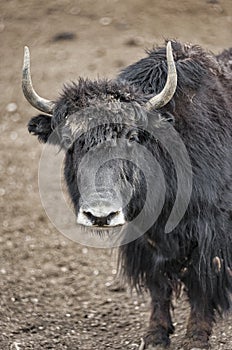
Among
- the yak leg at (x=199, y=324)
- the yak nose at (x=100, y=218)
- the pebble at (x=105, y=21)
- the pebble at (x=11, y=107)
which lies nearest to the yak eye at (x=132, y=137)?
the yak nose at (x=100, y=218)

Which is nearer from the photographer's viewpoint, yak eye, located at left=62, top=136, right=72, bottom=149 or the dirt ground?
yak eye, located at left=62, top=136, right=72, bottom=149

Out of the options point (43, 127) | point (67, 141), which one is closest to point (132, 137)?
point (67, 141)

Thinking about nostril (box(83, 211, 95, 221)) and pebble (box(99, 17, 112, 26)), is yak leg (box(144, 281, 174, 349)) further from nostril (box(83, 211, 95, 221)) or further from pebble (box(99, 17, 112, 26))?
pebble (box(99, 17, 112, 26))

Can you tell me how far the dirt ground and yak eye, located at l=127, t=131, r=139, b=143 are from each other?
1655 millimetres

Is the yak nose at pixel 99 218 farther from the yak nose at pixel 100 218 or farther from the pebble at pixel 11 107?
the pebble at pixel 11 107

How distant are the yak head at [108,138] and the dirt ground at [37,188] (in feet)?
4.36

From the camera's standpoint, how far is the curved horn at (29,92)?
159 inches

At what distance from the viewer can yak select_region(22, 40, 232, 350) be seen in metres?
3.97

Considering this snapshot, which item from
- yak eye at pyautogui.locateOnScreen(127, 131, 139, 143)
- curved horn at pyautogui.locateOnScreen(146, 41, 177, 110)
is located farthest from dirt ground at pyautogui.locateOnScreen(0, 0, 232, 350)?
curved horn at pyautogui.locateOnScreen(146, 41, 177, 110)

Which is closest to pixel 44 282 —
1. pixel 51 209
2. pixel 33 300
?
pixel 33 300

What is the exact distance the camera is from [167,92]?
4047 millimetres

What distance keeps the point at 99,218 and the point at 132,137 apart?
0.56 meters

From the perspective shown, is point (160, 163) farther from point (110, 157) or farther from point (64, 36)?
point (64, 36)

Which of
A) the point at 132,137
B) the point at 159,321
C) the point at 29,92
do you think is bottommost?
the point at 159,321
